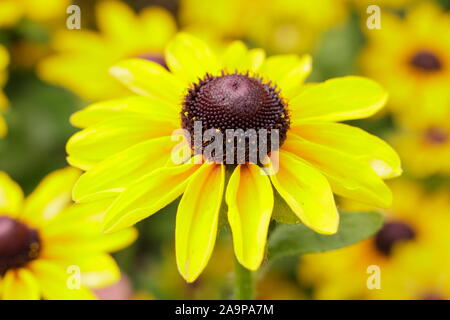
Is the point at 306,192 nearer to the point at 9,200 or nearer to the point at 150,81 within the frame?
the point at 150,81

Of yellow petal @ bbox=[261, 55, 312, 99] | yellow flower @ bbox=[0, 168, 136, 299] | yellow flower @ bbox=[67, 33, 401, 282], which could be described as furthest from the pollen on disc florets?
yellow flower @ bbox=[0, 168, 136, 299]

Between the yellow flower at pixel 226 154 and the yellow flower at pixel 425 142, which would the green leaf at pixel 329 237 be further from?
the yellow flower at pixel 425 142

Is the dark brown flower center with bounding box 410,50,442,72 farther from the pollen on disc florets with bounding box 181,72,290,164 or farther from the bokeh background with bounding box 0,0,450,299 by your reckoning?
the pollen on disc florets with bounding box 181,72,290,164

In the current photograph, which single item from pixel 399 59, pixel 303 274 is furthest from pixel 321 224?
pixel 399 59

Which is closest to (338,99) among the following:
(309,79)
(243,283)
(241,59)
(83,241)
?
(241,59)

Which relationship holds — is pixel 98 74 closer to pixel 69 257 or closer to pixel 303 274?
pixel 303 274

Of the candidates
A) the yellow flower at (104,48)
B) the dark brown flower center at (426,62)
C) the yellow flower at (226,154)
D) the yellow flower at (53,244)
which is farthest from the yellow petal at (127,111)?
the dark brown flower center at (426,62)

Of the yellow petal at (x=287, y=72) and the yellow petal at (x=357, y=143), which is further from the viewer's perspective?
the yellow petal at (x=287, y=72)
